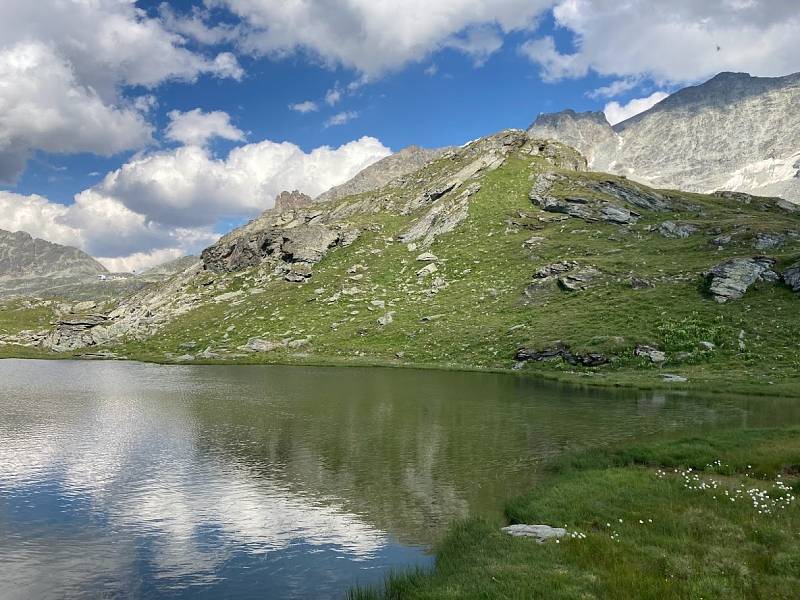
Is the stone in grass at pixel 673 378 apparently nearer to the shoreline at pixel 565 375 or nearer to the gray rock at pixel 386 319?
the shoreline at pixel 565 375

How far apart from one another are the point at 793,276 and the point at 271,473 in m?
91.8

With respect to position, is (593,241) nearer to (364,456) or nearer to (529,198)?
(529,198)

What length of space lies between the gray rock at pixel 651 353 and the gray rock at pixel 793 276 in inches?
1110

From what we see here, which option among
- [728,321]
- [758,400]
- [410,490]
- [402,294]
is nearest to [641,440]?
[410,490]

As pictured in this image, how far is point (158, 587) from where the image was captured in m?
18.5

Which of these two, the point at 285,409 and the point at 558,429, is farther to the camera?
the point at 285,409

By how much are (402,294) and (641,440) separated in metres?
101

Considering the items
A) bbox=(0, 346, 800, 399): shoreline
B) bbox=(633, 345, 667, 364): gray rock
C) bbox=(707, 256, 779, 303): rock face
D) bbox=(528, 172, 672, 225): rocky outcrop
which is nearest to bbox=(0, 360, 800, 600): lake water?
bbox=(0, 346, 800, 399): shoreline

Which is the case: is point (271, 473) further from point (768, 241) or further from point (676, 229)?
point (676, 229)

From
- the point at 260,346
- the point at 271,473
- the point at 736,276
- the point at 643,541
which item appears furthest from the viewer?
the point at 260,346

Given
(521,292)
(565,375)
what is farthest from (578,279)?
(565,375)

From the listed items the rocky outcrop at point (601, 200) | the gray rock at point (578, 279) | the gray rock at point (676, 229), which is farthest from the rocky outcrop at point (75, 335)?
the gray rock at point (676, 229)

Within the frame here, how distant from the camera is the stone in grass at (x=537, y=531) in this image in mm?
20578

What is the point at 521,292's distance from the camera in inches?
4670
